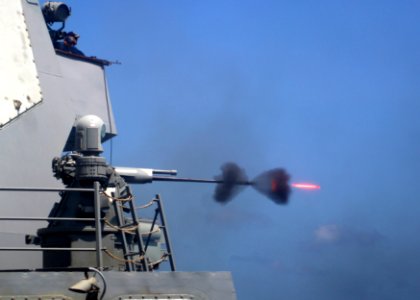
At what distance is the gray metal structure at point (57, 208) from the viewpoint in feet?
18.9

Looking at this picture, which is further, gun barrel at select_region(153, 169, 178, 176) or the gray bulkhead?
gun barrel at select_region(153, 169, 178, 176)

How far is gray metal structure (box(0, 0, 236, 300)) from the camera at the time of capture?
577 centimetres

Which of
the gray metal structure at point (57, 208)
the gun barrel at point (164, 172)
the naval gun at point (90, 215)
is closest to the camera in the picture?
the gray metal structure at point (57, 208)

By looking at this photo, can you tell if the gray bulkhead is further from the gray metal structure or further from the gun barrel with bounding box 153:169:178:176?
the gun barrel with bounding box 153:169:178:176

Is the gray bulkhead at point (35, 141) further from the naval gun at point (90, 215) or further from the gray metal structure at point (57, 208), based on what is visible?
the naval gun at point (90, 215)

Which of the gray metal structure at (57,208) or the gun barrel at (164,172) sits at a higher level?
the gun barrel at (164,172)

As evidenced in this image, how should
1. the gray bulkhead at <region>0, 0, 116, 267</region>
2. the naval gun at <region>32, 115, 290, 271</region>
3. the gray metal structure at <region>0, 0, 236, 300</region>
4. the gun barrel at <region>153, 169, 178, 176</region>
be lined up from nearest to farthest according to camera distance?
the gray metal structure at <region>0, 0, 236, 300</region>, the naval gun at <region>32, 115, 290, 271</region>, the gray bulkhead at <region>0, 0, 116, 267</region>, the gun barrel at <region>153, 169, 178, 176</region>

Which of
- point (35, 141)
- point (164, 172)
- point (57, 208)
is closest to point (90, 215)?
point (57, 208)

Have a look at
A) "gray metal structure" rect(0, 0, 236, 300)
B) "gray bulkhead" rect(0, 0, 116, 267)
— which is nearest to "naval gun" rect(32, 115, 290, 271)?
"gray metal structure" rect(0, 0, 236, 300)

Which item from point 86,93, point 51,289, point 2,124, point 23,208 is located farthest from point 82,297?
point 86,93

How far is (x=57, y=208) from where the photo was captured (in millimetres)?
7383

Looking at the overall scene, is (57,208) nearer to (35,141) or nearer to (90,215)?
(90,215)

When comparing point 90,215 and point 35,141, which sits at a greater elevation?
Answer: point 35,141

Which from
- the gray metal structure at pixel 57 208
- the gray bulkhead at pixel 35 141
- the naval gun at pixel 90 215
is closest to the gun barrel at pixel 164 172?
the gray metal structure at pixel 57 208
